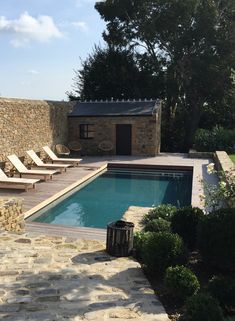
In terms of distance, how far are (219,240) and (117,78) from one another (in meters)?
23.6

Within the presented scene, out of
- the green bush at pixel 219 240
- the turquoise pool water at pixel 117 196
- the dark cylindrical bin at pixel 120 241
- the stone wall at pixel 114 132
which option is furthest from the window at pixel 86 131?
the green bush at pixel 219 240

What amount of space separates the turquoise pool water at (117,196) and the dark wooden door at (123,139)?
11.6 ft

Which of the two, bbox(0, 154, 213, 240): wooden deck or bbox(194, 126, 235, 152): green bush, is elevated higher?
bbox(194, 126, 235, 152): green bush

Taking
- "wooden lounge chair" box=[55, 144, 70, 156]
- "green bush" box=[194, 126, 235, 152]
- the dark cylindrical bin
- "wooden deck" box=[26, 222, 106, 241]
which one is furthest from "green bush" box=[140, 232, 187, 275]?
"green bush" box=[194, 126, 235, 152]

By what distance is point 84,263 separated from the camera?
5762mm

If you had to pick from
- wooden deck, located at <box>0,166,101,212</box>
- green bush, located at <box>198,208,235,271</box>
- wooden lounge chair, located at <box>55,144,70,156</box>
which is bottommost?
wooden deck, located at <box>0,166,101,212</box>

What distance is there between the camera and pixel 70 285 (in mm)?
4918

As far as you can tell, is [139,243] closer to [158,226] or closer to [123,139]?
[158,226]

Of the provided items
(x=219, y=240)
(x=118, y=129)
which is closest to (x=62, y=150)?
(x=118, y=129)

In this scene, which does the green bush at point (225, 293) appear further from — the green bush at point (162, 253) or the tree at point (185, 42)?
the tree at point (185, 42)

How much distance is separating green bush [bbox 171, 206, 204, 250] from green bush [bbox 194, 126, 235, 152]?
49.0 ft

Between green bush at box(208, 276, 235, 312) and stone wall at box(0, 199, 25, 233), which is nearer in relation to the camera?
green bush at box(208, 276, 235, 312)

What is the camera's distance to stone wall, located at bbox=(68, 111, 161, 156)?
2070 centimetres

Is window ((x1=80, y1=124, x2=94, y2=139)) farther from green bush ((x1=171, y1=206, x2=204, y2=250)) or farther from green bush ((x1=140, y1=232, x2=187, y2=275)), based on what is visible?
green bush ((x1=140, y1=232, x2=187, y2=275))
